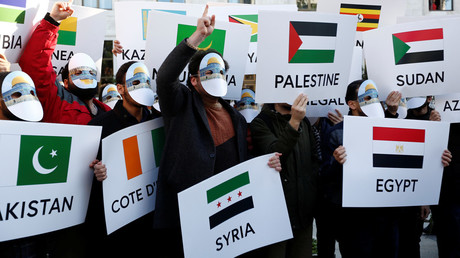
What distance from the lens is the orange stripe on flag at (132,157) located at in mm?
3271

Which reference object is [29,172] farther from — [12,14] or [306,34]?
[306,34]

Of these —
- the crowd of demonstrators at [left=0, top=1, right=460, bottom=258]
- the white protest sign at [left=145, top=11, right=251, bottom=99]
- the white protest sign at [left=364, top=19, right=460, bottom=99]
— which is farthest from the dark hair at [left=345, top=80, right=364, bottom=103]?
the white protest sign at [left=145, top=11, right=251, bottom=99]

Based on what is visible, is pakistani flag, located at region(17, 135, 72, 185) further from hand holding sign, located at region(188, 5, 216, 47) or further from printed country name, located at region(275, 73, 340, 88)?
printed country name, located at region(275, 73, 340, 88)

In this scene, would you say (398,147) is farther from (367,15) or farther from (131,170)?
(131,170)

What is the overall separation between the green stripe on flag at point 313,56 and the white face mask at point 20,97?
5.64 feet

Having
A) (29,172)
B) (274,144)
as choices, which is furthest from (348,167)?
(29,172)

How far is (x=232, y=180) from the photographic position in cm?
320

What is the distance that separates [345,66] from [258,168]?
1053mm

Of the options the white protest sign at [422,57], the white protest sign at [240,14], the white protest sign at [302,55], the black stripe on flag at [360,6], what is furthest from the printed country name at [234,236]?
the black stripe on flag at [360,6]

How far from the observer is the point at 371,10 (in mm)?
5008

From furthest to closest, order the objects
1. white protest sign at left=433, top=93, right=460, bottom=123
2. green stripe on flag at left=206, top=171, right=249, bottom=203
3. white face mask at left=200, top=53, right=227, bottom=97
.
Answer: white protest sign at left=433, top=93, right=460, bottom=123, white face mask at left=200, top=53, right=227, bottom=97, green stripe on flag at left=206, top=171, right=249, bottom=203

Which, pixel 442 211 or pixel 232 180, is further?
pixel 442 211

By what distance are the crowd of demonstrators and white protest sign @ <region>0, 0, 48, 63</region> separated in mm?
75

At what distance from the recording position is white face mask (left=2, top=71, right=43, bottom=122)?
281 cm
